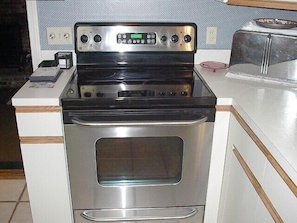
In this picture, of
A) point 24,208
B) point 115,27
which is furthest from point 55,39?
point 24,208

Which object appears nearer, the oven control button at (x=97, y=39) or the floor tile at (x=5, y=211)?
the oven control button at (x=97, y=39)

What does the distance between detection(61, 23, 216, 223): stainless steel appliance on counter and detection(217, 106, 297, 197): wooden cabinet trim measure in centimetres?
12

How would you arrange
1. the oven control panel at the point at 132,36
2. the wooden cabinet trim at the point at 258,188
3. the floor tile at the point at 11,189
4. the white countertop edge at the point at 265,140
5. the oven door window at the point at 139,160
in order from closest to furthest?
the white countertop edge at the point at 265,140, the wooden cabinet trim at the point at 258,188, the oven door window at the point at 139,160, the oven control panel at the point at 132,36, the floor tile at the point at 11,189

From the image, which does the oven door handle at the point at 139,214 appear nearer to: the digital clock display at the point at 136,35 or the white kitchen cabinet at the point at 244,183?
the white kitchen cabinet at the point at 244,183

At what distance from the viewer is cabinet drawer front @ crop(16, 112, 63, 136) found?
1422 mm

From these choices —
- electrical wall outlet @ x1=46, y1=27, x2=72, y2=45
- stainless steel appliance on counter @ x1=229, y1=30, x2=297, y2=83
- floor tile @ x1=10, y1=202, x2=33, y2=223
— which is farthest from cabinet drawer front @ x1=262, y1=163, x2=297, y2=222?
floor tile @ x1=10, y1=202, x2=33, y2=223

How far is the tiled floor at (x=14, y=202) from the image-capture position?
1.96 meters

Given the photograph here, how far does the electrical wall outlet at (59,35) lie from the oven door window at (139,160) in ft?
2.27

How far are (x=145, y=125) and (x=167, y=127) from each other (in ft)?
0.32

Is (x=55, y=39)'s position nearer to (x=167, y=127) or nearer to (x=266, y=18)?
(x=167, y=127)

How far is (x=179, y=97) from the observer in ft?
4.76

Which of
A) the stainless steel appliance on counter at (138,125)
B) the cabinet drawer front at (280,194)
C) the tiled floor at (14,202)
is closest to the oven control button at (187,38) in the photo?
the stainless steel appliance on counter at (138,125)

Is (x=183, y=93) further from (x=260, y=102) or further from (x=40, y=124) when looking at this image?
(x=40, y=124)

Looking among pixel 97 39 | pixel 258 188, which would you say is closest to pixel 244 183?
pixel 258 188
